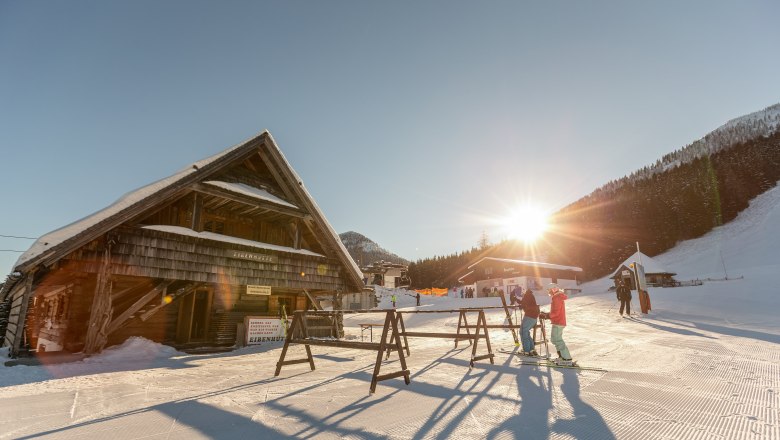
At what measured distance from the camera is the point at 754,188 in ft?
198

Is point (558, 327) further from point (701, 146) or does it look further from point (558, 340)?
point (701, 146)

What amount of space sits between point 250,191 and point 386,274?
5598 cm

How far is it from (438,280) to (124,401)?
86490 millimetres

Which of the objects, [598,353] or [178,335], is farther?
[178,335]

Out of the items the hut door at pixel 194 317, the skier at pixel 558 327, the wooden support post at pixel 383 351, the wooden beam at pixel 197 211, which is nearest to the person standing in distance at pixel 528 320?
the skier at pixel 558 327

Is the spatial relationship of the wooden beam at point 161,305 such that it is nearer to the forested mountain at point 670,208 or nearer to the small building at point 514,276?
the small building at point 514,276

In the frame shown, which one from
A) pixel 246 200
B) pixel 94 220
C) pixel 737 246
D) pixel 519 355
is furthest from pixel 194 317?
pixel 737 246

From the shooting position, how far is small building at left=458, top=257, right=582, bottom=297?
46.2 m

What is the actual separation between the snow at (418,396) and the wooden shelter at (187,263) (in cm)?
183

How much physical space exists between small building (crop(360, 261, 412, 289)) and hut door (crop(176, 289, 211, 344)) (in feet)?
146

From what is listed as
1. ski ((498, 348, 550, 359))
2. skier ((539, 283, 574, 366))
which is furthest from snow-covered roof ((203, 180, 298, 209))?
skier ((539, 283, 574, 366))

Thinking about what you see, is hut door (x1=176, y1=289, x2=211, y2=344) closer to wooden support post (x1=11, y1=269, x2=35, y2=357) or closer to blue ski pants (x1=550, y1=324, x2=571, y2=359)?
wooden support post (x1=11, y1=269, x2=35, y2=357)

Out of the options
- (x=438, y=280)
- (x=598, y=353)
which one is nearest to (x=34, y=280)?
(x=598, y=353)

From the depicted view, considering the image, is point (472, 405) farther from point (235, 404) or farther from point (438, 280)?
point (438, 280)
